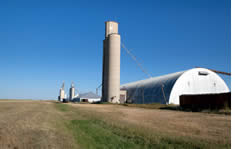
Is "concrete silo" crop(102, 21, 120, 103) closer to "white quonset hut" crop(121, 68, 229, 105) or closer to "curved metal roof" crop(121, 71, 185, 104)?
"curved metal roof" crop(121, 71, 185, 104)

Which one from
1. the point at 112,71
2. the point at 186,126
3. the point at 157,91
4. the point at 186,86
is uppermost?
the point at 112,71

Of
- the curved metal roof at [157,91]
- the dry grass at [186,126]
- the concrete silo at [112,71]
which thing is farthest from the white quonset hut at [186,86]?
the dry grass at [186,126]

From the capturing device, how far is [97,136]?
337 inches

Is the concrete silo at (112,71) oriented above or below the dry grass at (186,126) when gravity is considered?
above

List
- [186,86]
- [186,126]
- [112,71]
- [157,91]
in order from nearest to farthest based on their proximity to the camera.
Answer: [186,126] → [186,86] → [157,91] → [112,71]

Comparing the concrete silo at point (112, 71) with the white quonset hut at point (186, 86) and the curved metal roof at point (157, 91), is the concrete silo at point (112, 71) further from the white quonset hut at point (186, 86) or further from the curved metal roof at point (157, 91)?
the white quonset hut at point (186, 86)

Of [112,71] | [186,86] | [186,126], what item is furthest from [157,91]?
[186,126]

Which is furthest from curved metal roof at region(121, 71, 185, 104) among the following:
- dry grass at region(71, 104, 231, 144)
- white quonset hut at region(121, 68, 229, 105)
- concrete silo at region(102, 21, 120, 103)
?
dry grass at region(71, 104, 231, 144)

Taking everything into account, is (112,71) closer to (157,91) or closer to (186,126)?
(157,91)

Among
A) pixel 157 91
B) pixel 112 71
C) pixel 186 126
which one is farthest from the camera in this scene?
pixel 112 71

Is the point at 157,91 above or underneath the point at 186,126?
above

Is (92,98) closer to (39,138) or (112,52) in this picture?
(112,52)

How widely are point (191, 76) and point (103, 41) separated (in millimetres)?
31086
